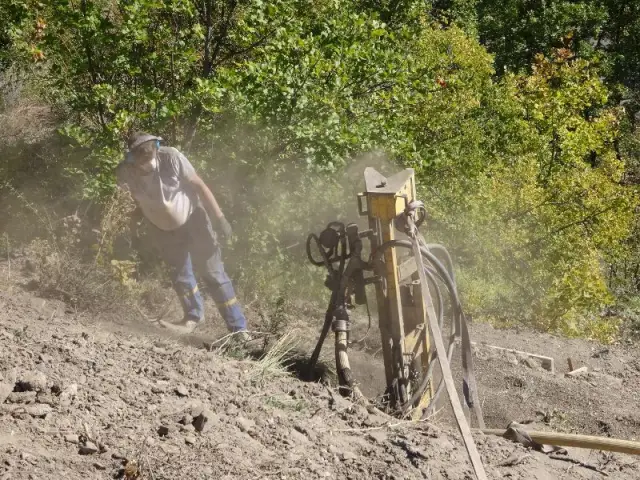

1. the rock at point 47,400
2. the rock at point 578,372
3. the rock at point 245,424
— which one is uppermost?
the rock at point 47,400

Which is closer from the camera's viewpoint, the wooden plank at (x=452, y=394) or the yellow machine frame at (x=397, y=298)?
the wooden plank at (x=452, y=394)

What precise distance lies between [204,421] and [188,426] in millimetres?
82

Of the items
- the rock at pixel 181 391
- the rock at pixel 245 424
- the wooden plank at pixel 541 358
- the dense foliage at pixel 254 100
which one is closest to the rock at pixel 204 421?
the rock at pixel 245 424

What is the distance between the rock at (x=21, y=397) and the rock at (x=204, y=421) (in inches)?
31.2

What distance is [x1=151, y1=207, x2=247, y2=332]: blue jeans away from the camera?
658 cm

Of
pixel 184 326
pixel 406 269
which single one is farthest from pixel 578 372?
pixel 184 326

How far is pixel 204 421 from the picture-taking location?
4043 millimetres

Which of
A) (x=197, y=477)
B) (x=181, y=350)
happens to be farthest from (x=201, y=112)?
(x=197, y=477)

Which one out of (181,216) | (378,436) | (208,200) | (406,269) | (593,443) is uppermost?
(208,200)

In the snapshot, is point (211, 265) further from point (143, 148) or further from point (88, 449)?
point (88, 449)

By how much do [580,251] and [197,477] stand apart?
15778 mm

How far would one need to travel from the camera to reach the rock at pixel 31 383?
13.1ft

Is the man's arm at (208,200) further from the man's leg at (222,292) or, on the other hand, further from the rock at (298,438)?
the rock at (298,438)

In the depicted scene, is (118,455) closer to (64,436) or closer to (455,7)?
(64,436)
